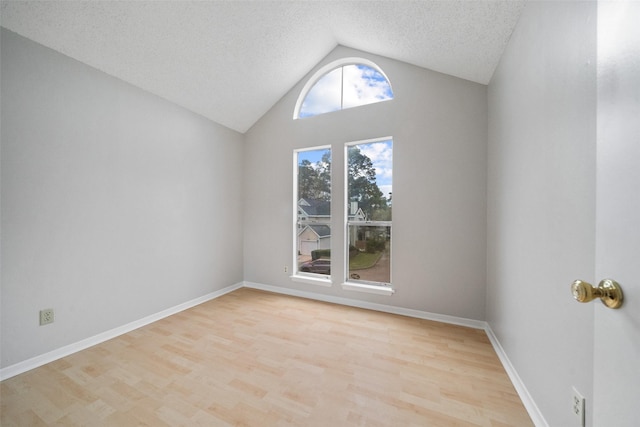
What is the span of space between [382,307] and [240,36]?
3536 mm

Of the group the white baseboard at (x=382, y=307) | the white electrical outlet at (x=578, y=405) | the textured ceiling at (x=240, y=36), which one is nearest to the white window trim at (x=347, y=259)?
the white baseboard at (x=382, y=307)

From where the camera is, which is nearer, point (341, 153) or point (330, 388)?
point (330, 388)

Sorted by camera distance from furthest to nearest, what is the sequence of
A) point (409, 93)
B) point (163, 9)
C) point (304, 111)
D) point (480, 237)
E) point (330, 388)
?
point (304, 111) < point (409, 93) < point (480, 237) < point (163, 9) < point (330, 388)

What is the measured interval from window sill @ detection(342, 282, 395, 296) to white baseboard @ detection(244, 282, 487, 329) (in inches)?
6.2

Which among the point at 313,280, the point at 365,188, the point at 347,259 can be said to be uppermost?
the point at 365,188

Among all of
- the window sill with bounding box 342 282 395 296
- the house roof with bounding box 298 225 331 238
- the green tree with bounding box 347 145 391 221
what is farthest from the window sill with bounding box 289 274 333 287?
the green tree with bounding box 347 145 391 221

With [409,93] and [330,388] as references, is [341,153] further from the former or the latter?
[330,388]

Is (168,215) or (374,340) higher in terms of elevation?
(168,215)

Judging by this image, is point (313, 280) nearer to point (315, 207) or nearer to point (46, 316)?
point (315, 207)

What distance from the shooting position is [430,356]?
80.5 inches

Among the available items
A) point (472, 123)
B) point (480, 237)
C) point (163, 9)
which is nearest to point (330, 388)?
point (480, 237)

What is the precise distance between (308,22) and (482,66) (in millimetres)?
Answer: 1881

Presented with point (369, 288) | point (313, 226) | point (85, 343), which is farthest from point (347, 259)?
point (85, 343)

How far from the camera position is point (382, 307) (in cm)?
297
